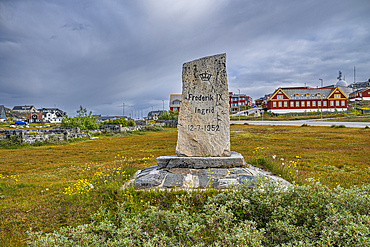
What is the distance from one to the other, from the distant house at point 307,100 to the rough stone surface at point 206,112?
2214 inches

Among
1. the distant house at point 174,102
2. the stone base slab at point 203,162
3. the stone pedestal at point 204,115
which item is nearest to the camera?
the stone base slab at point 203,162

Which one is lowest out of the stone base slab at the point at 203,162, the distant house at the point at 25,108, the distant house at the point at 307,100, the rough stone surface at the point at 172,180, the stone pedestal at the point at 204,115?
the rough stone surface at the point at 172,180

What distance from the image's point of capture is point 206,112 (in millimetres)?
5922

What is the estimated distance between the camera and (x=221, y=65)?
19.3ft

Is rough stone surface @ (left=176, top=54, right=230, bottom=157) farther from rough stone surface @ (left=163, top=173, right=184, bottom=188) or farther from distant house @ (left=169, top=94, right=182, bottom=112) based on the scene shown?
distant house @ (left=169, top=94, right=182, bottom=112)

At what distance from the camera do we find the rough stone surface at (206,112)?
19.2ft

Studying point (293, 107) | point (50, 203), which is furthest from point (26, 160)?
point (293, 107)

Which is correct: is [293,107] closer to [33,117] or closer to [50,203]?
[50,203]

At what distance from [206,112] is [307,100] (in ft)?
195

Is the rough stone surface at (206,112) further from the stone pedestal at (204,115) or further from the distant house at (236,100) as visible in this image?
the distant house at (236,100)

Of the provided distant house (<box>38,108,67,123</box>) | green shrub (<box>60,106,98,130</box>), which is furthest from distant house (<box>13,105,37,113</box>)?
green shrub (<box>60,106,98,130</box>)

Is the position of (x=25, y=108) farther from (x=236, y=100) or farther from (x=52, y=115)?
(x=236, y=100)

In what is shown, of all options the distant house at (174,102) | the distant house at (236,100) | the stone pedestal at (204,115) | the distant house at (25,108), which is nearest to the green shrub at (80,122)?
the stone pedestal at (204,115)

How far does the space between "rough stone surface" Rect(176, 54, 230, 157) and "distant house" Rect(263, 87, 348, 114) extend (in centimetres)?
5622
